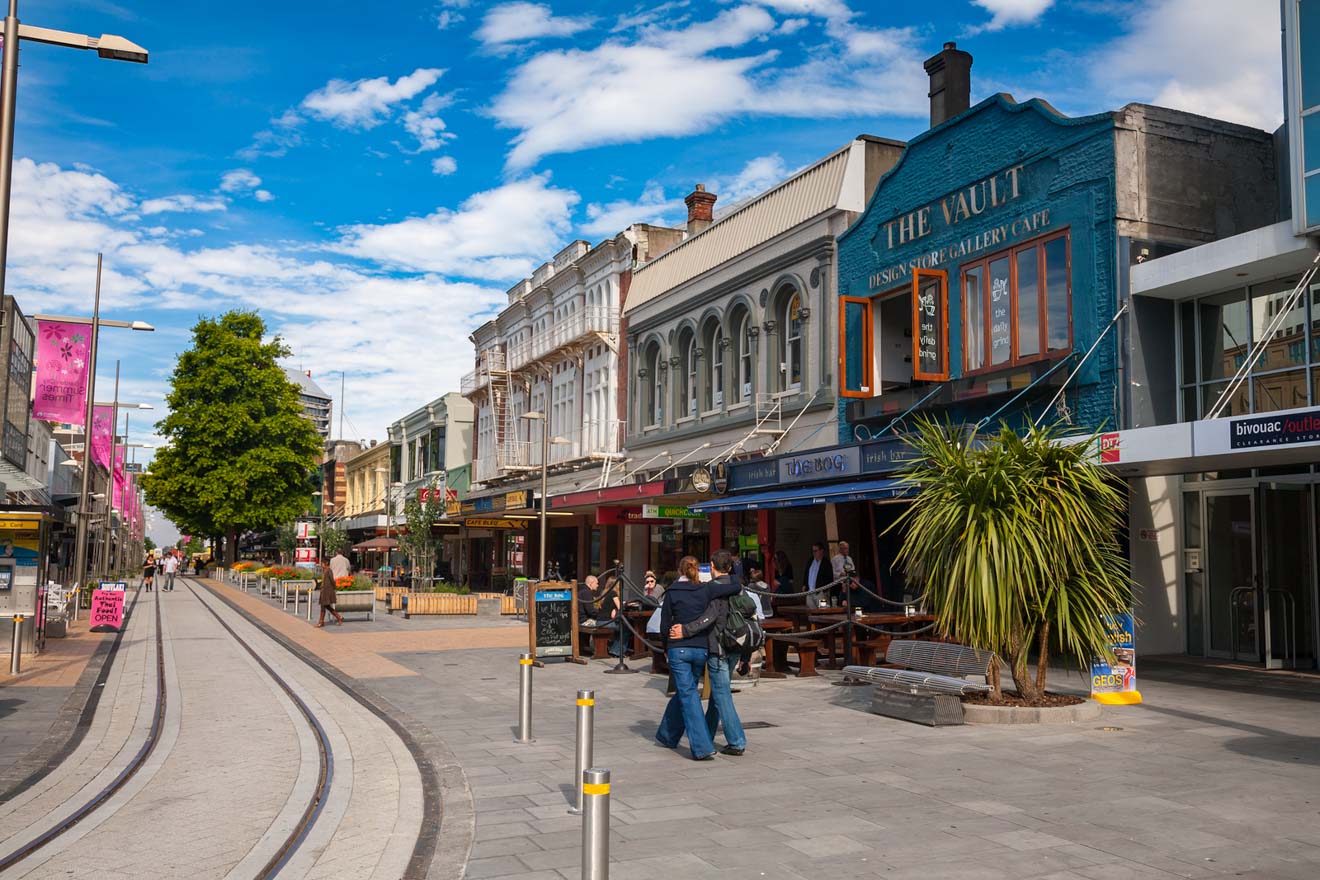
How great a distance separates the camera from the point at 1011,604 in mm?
10859

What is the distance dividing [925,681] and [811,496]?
7.89 m

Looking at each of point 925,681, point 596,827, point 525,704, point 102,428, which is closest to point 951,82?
point 925,681

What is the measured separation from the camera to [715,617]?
9227mm

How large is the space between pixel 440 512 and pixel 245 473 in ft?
66.3

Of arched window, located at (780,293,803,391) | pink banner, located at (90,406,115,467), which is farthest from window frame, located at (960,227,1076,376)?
pink banner, located at (90,406,115,467)

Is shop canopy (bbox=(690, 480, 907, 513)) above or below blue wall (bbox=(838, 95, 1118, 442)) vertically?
below

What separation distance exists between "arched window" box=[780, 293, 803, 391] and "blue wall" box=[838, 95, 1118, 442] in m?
2.00

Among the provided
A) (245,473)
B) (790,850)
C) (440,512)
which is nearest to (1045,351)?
(790,850)

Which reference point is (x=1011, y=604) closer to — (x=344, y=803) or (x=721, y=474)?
(x=344, y=803)

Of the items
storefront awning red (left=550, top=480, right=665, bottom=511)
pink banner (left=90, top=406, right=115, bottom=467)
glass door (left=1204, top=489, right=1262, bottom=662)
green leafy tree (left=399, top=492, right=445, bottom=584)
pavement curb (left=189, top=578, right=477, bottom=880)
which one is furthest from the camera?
green leafy tree (left=399, top=492, right=445, bottom=584)

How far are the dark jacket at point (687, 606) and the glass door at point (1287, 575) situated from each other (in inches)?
377

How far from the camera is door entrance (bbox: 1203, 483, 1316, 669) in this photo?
48.9ft

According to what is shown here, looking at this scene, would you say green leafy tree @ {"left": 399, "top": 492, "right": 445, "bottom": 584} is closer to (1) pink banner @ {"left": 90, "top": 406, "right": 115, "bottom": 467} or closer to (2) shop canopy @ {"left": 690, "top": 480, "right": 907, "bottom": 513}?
(1) pink banner @ {"left": 90, "top": 406, "right": 115, "bottom": 467}

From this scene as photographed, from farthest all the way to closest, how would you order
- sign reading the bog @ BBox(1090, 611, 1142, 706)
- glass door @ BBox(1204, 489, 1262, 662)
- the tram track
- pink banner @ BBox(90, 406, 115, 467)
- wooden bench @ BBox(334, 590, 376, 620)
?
pink banner @ BBox(90, 406, 115, 467) → wooden bench @ BBox(334, 590, 376, 620) → glass door @ BBox(1204, 489, 1262, 662) → sign reading the bog @ BBox(1090, 611, 1142, 706) → the tram track
